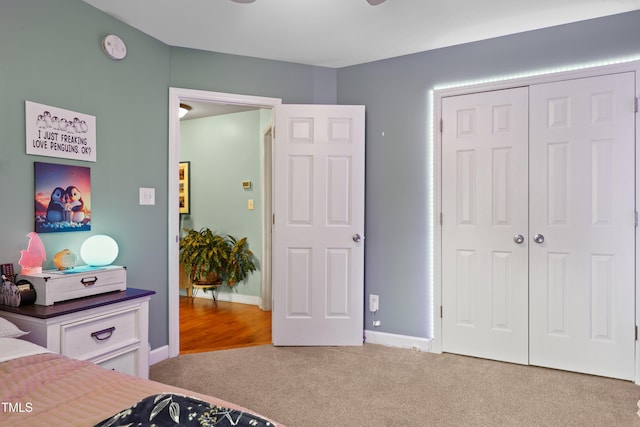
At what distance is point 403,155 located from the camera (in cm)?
326

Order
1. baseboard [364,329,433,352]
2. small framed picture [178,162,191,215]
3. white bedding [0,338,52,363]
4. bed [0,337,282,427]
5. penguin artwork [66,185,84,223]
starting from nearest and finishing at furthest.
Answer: bed [0,337,282,427], white bedding [0,338,52,363], penguin artwork [66,185,84,223], baseboard [364,329,433,352], small framed picture [178,162,191,215]

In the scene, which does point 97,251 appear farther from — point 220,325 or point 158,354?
point 220,325

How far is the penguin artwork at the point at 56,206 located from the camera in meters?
2.19

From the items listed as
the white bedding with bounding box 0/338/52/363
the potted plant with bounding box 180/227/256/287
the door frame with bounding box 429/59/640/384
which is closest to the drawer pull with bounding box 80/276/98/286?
the white bedding with bounding box 0/338/52/363

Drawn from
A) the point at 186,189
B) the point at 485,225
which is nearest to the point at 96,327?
the point at 485,225

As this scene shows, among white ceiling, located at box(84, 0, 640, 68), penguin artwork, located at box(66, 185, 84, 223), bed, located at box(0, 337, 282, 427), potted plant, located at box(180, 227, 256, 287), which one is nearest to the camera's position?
bed, located at box(0, 337, 282, 427)

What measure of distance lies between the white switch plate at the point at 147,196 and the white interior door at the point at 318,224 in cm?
93

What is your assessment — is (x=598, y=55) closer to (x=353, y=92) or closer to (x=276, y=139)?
(x=353, y=92)

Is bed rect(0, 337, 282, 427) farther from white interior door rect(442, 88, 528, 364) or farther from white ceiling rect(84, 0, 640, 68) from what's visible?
white interior door rect(442, 88, 528, 364)

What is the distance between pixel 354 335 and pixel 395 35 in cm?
236

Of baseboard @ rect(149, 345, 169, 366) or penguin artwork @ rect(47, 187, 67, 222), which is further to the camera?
baseboard @ rect(149, 345, 169, 366)

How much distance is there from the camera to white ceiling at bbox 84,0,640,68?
2445 mm

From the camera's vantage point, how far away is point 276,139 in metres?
3.25

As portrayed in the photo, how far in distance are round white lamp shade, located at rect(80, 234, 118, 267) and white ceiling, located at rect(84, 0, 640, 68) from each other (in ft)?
4.78
